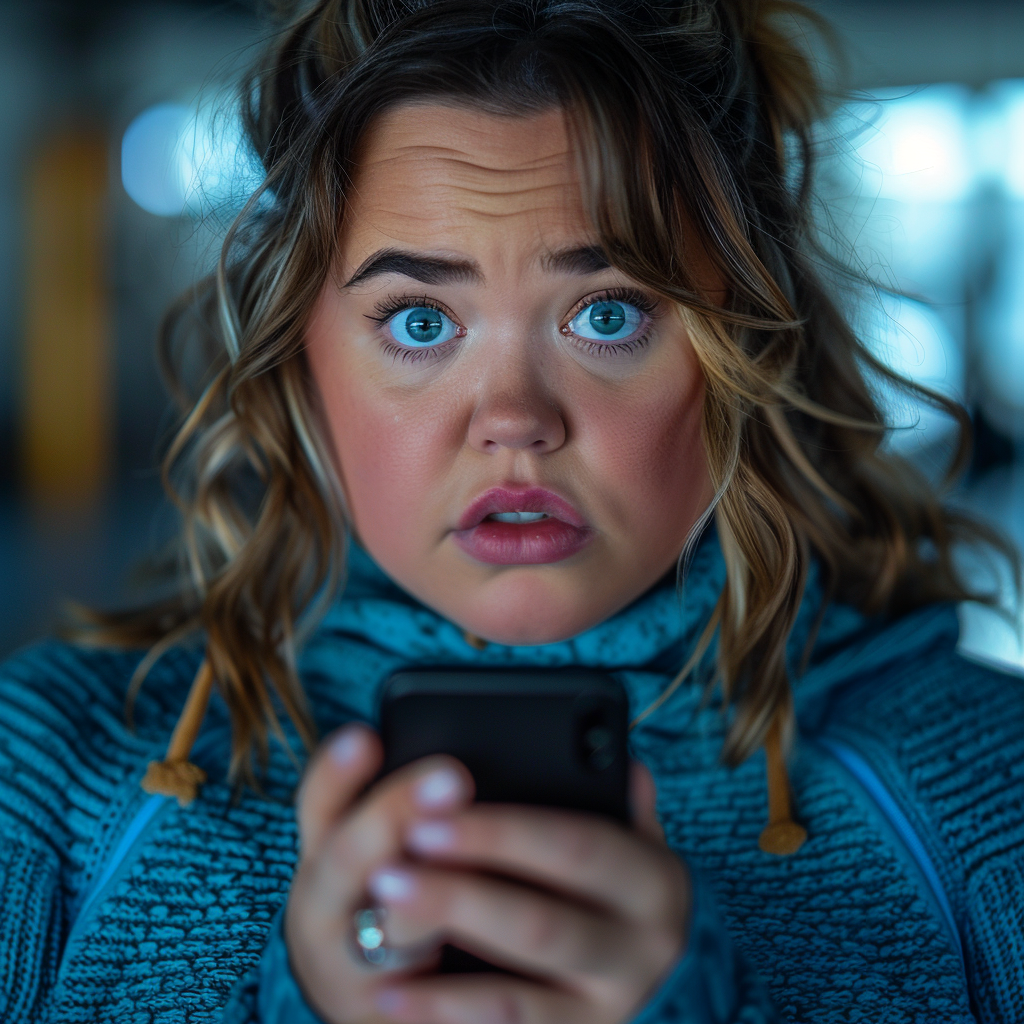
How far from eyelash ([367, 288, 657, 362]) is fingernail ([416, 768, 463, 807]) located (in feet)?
1.22

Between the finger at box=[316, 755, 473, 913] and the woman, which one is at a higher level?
the woman

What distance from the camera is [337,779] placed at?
1.51 feet

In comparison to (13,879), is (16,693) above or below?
above

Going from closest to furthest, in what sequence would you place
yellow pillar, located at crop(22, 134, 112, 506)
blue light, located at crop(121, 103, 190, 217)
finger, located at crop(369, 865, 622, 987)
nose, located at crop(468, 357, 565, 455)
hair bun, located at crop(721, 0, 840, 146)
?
1. finger, located at crop(369, 865, 622, 987)
2. nose, located at crop(468, 357, 565, 455)
3. hair bun, located at crop(721, 0, 840, 146)
4. blue light, located at crop(121, 103, 190, 217)
5. yellow pillar, located at crop(22, 134, 112, 506)

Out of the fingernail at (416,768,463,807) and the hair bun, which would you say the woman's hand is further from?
the hair bun

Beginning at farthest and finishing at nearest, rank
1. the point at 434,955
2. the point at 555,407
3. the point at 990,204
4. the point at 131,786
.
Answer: the point at 990,204
the point at 131,786
the point at 555,407
the point at 434,955

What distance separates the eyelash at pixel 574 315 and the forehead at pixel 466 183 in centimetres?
4

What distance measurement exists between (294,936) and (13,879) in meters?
0.40

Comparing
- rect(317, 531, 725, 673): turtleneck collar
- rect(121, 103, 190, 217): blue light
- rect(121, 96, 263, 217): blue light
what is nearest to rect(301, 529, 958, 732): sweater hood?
rect(317, 531, 725, 673): turtleneck collar

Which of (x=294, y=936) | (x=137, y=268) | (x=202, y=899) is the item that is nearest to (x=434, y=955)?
(x=294, y=936)

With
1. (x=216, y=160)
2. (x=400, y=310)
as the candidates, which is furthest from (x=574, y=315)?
(x=216, y=160)

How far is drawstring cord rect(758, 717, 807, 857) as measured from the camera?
793 millimetres

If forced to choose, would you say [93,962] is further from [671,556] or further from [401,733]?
[671,556]

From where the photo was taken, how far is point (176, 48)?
622 centimetres
